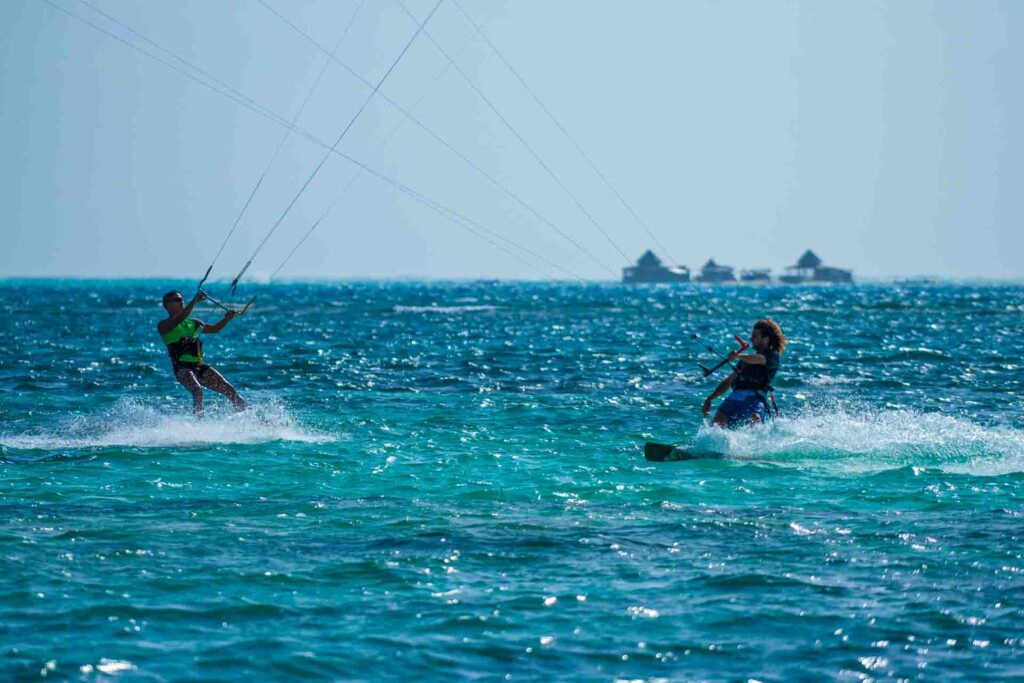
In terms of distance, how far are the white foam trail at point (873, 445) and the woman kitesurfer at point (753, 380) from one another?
0.19m

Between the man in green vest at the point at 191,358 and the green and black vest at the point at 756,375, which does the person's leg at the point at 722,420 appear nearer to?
the green and black vest at the point at 756,375

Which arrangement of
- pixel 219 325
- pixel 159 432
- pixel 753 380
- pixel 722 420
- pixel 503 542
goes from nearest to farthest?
pixel 503 542
pixel 753 380
pixel 722 420
pixel 219 325
pixel 159 432

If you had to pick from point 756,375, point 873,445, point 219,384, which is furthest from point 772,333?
point 219,384

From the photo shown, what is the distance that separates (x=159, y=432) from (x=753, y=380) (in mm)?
8842

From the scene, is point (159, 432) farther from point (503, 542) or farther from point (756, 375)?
point (503, 542)

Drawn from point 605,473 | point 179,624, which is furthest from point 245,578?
point 605,473

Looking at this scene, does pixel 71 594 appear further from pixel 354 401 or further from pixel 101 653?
pixel 354 401

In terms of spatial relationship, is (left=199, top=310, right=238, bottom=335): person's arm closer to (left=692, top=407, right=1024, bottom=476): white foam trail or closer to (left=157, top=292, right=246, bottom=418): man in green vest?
(left=157, top=292, right=246, bottom=418): man in green vest

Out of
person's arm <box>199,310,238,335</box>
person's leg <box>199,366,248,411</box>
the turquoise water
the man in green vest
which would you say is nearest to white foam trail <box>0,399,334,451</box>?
the turquoise water

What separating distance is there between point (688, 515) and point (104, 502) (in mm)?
5976

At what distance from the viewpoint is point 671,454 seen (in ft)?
55.1

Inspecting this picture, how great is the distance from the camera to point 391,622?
9.10m

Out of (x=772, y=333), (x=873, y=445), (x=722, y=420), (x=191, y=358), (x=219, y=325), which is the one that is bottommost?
(x=873, y=445)

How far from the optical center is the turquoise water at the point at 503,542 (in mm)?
8453
